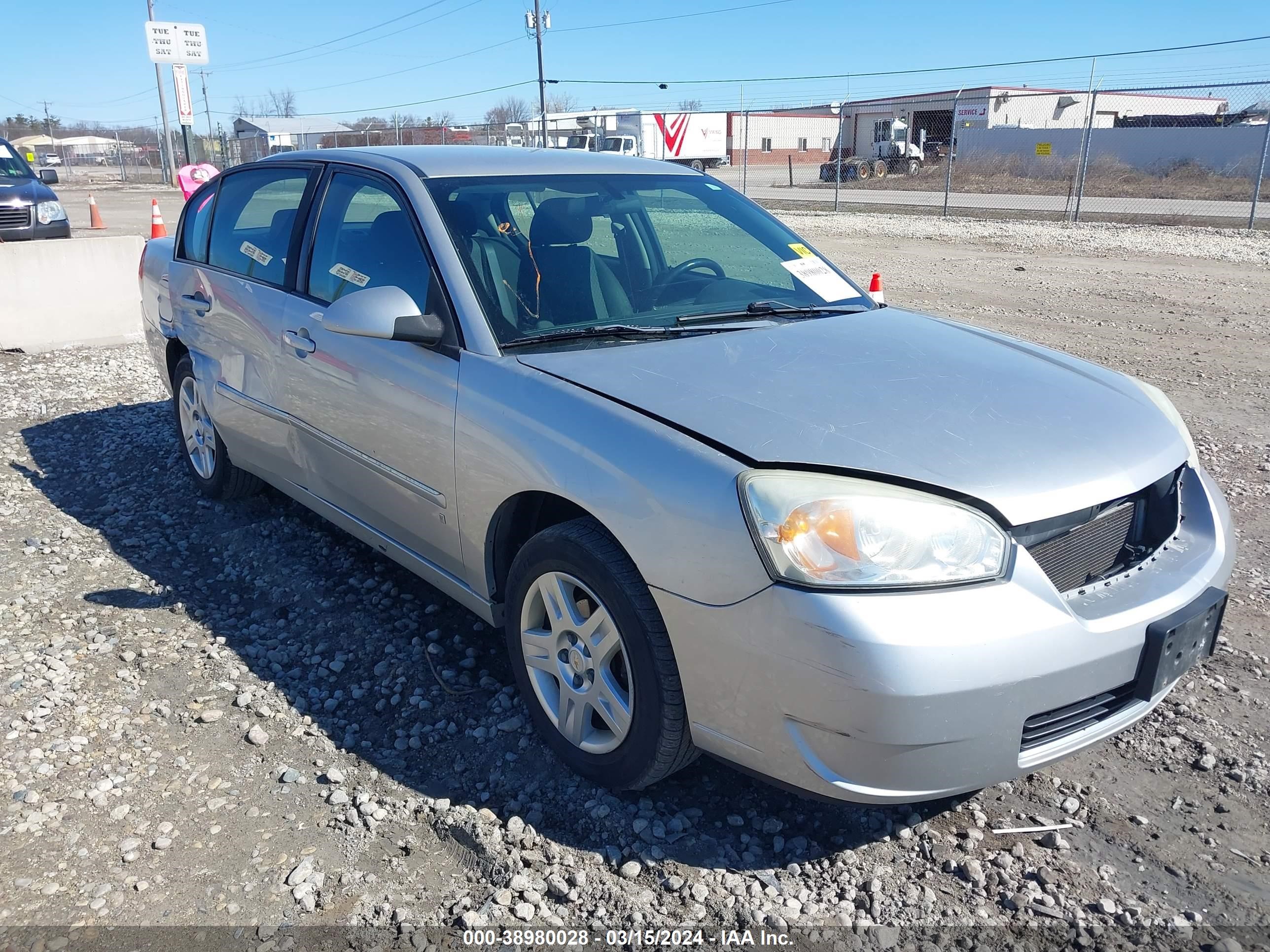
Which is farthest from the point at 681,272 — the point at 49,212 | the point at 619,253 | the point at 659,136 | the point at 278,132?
the point at 278,132

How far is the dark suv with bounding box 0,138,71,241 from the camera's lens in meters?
14.2

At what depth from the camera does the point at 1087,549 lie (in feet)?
7.95

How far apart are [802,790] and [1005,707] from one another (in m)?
0.50

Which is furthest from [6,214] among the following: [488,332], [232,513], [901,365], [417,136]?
[417,136]

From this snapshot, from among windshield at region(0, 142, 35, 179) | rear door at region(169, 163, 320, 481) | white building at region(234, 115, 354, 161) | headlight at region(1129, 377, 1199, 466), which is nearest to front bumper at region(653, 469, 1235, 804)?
headlight at region(1129, 377, 1199, 466)

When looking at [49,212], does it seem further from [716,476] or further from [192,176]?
[716,476]

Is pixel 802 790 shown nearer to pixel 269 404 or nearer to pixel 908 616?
pixel 908 616

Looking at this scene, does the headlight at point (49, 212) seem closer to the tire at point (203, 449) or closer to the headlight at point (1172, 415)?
the tire at point (203, 449)

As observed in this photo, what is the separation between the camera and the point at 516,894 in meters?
2.43

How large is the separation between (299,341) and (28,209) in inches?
524

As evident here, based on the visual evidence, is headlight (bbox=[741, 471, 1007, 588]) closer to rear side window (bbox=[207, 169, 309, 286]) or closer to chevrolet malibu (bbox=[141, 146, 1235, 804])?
chevrolet malibu (bbox=[141, 146, 1235, 804])

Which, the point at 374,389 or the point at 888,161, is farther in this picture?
the point at 888,161

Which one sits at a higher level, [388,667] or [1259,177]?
[1259,177]

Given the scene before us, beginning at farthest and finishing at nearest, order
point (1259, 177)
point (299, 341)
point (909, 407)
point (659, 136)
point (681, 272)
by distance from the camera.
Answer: point (659, 136), point (1259, 177), point (299, 341), point (681, 272), point (909, 407)
